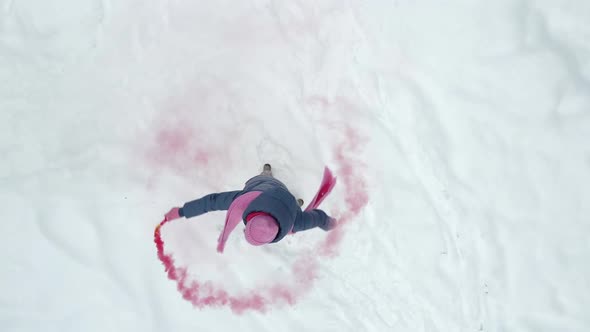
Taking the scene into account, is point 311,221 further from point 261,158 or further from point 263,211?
point 261,158

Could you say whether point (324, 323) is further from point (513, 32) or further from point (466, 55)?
point (513, 32)

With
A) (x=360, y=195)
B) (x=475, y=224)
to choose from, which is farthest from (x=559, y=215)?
(x=360, y=195)

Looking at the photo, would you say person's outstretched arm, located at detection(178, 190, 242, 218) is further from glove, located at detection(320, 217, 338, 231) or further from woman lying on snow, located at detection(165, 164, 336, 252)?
glove, located at detection(320, 217, 338, 231)

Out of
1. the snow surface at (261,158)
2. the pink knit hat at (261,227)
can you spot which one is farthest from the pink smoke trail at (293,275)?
the pink knit hat at (261,227)

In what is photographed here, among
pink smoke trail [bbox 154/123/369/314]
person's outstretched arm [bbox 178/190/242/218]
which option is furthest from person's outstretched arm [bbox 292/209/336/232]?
person's outstretched arm [bbox 178/190/242/218]

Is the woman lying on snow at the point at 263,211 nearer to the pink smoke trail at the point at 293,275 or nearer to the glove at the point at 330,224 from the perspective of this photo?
the glove at the point at 330,224

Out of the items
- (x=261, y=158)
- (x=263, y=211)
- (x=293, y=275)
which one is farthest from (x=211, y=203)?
(x=293, y=275)
